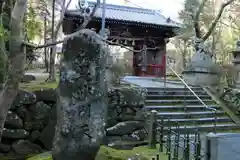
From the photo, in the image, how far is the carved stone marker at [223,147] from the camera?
2965 millimetres

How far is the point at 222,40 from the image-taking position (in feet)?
109

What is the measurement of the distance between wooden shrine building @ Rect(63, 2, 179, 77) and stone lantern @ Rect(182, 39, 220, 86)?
4.65m

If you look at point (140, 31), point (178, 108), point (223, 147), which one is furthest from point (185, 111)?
point (140, 31)

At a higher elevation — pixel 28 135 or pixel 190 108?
pixel 190 108

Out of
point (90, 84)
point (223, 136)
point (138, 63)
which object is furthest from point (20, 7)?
point (138, 63)

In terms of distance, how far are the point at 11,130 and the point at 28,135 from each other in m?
0.52

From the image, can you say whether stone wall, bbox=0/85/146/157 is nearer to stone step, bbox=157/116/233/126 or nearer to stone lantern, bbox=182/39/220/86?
stone step, bbox=157/116/233/126

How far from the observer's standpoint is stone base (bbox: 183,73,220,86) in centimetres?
1317

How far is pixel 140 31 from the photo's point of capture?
2061 centimetres

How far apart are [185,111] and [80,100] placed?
5.81 meters

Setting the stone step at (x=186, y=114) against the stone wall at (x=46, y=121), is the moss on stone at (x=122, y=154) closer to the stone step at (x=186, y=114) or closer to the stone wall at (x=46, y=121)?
the stone wall at (x=46, y=121)

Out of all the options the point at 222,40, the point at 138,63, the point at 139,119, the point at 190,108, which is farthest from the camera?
the point at 222,40

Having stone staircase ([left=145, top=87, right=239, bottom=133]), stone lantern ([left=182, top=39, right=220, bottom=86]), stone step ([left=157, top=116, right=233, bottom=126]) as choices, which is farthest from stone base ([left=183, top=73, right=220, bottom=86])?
stone step ([left=157, top=116, right=233, bottom=126])

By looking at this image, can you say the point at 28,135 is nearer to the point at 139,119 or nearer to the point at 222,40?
the point at 139,119
